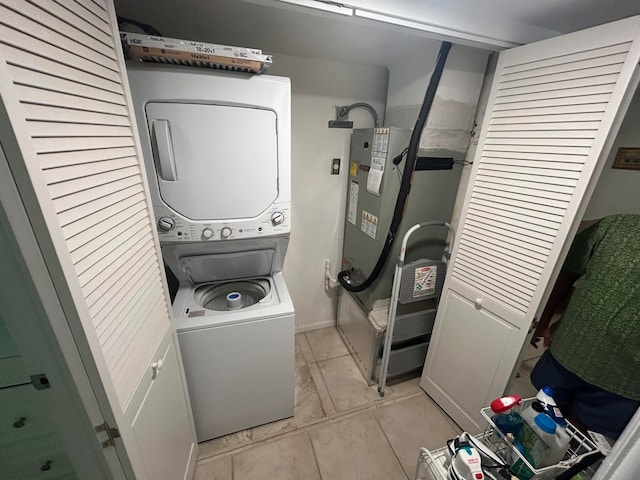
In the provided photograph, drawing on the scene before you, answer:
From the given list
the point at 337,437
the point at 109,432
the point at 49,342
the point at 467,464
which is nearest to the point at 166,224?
the point at 49,342

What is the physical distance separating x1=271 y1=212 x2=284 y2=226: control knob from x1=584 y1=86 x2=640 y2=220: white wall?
195 centimetres

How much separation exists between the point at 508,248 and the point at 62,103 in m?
1.70

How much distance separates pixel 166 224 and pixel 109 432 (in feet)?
2.74

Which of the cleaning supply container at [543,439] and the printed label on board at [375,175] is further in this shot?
the printed label on board at [375,175]

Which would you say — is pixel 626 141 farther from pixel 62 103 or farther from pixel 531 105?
pixel 62 103

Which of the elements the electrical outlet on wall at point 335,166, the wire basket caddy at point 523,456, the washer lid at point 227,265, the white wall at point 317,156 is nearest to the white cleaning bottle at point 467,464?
the wire basket caddy at point 523,456

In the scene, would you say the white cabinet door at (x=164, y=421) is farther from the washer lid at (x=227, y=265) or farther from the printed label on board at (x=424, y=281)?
the printed label on board at (x=424, y=281)

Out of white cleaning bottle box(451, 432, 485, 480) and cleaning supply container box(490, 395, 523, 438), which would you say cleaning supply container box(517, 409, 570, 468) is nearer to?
cleaning supply container box(490, 395, 523, 438)

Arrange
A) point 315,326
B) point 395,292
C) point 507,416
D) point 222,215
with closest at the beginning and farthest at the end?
point 507,416, point 222,215, point 395,292, point 315,326

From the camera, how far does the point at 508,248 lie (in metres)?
1.27

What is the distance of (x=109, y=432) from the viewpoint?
2.41 ft

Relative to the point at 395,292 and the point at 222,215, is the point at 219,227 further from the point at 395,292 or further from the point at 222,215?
the point at 395,292

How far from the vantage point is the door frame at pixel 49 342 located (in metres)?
0.51

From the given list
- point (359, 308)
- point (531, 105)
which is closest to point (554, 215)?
point (531, 105)
